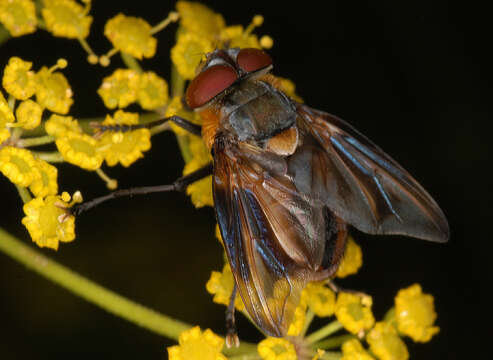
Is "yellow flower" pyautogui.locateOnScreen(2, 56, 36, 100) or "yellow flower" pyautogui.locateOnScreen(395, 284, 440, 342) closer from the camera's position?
"yellow flower" pyautogui.locateOnScreen(2, 56, 36, 100)

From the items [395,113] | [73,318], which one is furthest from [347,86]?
[73,318]

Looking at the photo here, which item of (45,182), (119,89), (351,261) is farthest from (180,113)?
(351,261)

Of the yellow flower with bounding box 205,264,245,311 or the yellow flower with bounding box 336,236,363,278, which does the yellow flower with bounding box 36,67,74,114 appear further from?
the yellow flower with bounding box 336,236,363,278

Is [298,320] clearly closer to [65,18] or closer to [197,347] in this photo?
[197,347]

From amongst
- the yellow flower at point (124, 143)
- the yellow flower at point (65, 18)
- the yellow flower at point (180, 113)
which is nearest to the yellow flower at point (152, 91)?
the yellow flower at point (180, 113)

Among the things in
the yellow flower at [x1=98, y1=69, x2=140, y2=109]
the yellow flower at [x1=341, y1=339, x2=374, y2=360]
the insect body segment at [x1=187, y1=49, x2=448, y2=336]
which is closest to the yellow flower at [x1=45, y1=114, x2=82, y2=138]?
the yellow flower at [x1=98, y1=69, x2=140, y2=109]
